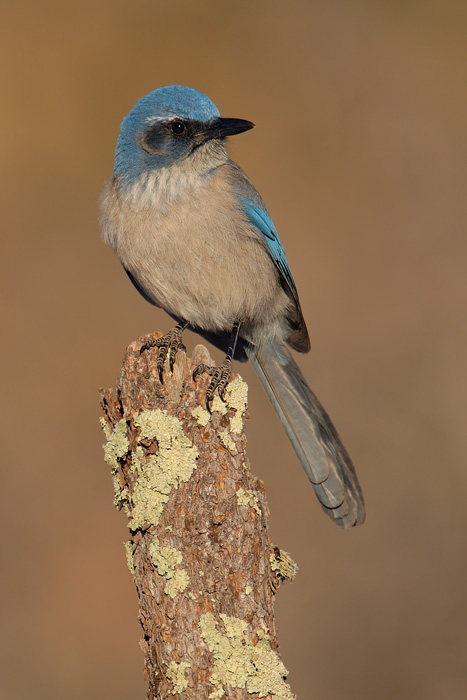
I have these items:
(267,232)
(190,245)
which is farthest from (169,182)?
Answer: (267,232)

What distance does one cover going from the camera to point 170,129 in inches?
179

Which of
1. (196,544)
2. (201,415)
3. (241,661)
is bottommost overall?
(241,661)

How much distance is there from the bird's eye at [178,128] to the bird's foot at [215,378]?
5.24ft

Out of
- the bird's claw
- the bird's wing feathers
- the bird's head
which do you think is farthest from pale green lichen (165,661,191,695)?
the bird's head

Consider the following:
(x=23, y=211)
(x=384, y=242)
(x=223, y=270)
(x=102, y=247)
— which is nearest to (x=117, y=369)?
(x=102, y=247)

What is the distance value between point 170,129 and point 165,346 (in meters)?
1.63

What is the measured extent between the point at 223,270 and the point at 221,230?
24 centimetres

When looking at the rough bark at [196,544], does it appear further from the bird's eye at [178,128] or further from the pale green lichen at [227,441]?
the bird's eye at [178,128]

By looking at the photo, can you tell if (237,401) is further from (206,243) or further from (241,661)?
(206,243)

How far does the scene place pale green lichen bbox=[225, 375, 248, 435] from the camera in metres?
3.10

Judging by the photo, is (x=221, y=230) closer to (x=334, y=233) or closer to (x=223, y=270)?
(x=223, y=270)

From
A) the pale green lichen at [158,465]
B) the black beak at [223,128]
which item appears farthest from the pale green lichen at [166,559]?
the black beak at [223,128]

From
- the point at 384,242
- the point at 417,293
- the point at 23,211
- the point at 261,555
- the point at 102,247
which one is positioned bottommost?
the point at 261,555

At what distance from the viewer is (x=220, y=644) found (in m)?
2.70
